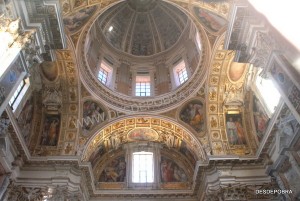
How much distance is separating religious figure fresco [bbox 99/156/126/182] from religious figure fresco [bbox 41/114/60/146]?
3.35m

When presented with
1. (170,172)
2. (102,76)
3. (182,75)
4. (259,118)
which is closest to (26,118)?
(102,76)

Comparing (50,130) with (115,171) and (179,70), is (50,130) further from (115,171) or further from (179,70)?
(179,70)

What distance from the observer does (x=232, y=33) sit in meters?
10.6

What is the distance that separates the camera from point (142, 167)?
1720cm

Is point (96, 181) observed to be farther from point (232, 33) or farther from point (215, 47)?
point (232, 33)

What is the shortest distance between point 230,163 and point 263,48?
6.36m

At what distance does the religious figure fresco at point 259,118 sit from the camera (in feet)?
47.2

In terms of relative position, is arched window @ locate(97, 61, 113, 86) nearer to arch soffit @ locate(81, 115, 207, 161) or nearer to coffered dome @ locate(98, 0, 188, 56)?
coffered dome @ locate(98, 0, 188, 56)

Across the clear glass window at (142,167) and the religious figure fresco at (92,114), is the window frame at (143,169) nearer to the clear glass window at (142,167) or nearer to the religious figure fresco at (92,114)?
the clear glass window at (142,167)

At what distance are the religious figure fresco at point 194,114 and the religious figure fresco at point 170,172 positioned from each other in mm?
2761

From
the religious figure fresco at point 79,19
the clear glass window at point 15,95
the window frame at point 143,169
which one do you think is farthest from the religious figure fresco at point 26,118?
the window frame at point 143,169

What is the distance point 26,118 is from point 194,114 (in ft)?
27.5

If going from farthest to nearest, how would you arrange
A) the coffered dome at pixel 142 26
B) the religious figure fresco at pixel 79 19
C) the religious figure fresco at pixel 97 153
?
the coffered dome at pixel 142 26 < the religious figure fresco at pixel 97 153 < the religious figure fresco at pixel 79 19

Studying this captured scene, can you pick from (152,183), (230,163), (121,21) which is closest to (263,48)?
(230,163)
